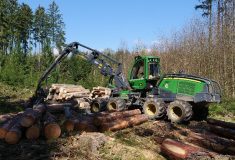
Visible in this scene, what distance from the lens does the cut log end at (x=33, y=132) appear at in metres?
9.10

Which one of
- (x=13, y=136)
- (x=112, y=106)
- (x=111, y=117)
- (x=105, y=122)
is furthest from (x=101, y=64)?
(x=13, y=136)

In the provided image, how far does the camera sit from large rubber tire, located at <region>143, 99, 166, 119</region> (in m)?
13.6

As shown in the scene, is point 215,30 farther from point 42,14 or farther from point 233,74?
point 42,14

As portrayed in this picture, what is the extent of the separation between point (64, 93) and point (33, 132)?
34.8 feet

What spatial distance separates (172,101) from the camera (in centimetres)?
1400

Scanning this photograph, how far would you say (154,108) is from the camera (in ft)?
46.2

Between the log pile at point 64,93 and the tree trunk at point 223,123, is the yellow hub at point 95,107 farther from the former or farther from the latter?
the tree trunk at point 223,123

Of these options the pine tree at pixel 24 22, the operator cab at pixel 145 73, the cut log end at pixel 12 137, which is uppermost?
the pine tree at pixel 24 22

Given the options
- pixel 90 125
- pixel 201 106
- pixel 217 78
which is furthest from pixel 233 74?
pixel 90 125

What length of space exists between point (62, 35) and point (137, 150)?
66.0m

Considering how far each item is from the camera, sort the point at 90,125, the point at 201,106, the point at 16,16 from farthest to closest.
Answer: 1. the point at 16,16
2. the point at 201,106
3. the point at 90,125

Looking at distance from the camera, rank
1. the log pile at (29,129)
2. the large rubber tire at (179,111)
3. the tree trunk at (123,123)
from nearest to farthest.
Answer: the log pile at (29,129) → the tree trunk at (123,123) → the large rubber tire at (179,111)

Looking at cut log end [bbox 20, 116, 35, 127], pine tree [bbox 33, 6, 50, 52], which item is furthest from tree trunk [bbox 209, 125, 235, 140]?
pine tree [bbox 33, 6, 50, 52]

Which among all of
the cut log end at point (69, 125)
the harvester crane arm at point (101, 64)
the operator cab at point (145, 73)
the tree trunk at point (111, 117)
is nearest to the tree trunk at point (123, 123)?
the tree trunk at point (111, 117)
